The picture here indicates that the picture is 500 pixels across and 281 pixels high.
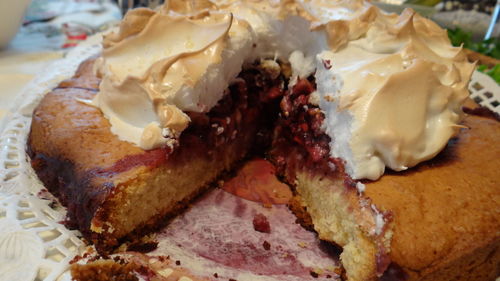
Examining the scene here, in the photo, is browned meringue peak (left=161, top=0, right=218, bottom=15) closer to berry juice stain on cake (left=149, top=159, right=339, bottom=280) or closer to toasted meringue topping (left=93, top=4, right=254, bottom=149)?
toasted meringue topping (left=93, top=4, right=254, bottom=149)

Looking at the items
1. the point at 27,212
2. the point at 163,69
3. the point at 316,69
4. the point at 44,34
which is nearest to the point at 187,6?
the point at 163,69

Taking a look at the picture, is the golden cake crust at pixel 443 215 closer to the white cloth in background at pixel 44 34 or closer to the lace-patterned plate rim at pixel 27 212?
the lace-patterned plate rim at pixel 27 212

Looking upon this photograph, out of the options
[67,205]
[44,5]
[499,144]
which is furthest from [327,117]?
[44,5]

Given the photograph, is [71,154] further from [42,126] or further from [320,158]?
[320,158]

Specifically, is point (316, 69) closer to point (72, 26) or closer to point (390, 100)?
point (390, 100)

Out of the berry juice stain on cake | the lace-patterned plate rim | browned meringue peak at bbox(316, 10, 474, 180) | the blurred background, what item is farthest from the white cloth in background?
browned meringue peak at bbox(316, 10, 474, 180)

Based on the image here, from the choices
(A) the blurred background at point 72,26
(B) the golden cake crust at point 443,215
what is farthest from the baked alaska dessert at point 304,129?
(A) the blurred background at point 72,26
